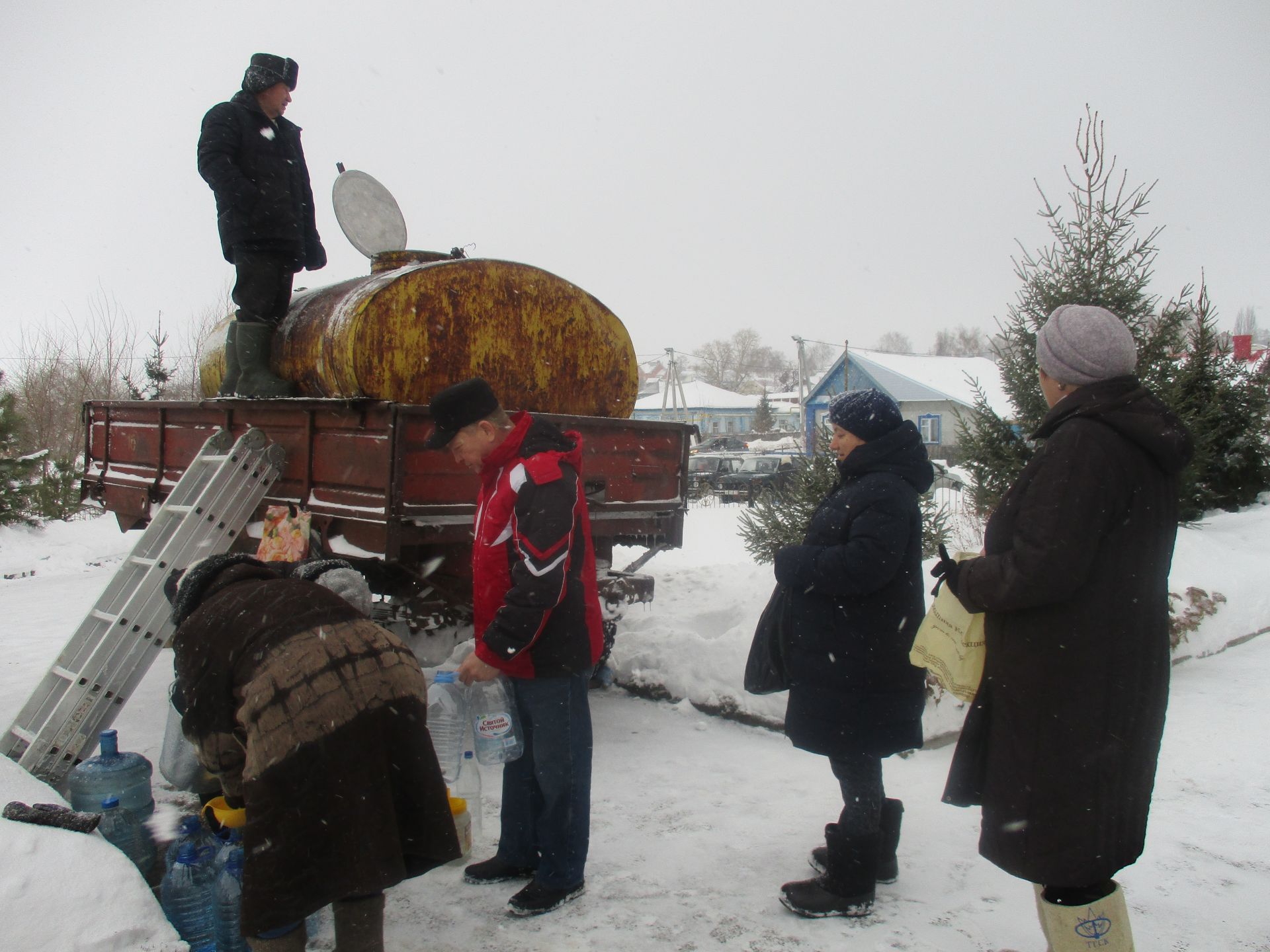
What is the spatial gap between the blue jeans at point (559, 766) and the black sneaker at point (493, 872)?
7.9 inches

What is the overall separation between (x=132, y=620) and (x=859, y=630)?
308 cm

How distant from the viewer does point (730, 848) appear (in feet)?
11.4

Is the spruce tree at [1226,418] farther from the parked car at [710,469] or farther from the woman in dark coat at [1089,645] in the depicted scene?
the parked car at [710,469]

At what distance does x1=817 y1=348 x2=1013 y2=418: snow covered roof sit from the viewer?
122ft

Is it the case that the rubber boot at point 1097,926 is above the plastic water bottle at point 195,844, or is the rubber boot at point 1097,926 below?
above

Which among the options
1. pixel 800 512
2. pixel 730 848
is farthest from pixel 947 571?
pixel 800 512

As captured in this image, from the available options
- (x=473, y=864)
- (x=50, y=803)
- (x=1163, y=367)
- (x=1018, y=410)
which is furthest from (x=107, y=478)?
(x=1163, y=367)

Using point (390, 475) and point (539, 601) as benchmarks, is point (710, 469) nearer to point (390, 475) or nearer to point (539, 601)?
point (390, 475)

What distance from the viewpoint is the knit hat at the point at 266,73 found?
4.83 m

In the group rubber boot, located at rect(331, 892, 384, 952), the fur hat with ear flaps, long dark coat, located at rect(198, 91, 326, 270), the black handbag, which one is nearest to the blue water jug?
rubber boot, located at rect(331, 892, 384, 952)

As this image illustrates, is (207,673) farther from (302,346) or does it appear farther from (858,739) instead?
(302,346)

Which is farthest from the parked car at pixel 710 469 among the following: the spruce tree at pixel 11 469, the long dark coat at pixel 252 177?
A: the long dark coat at pixel 252 177

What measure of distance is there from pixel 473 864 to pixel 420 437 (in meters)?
1.79

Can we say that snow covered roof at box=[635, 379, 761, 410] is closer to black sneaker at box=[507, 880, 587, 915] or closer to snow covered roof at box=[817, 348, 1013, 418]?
snow covered roof at box=[817, 348, 1013, 418]
